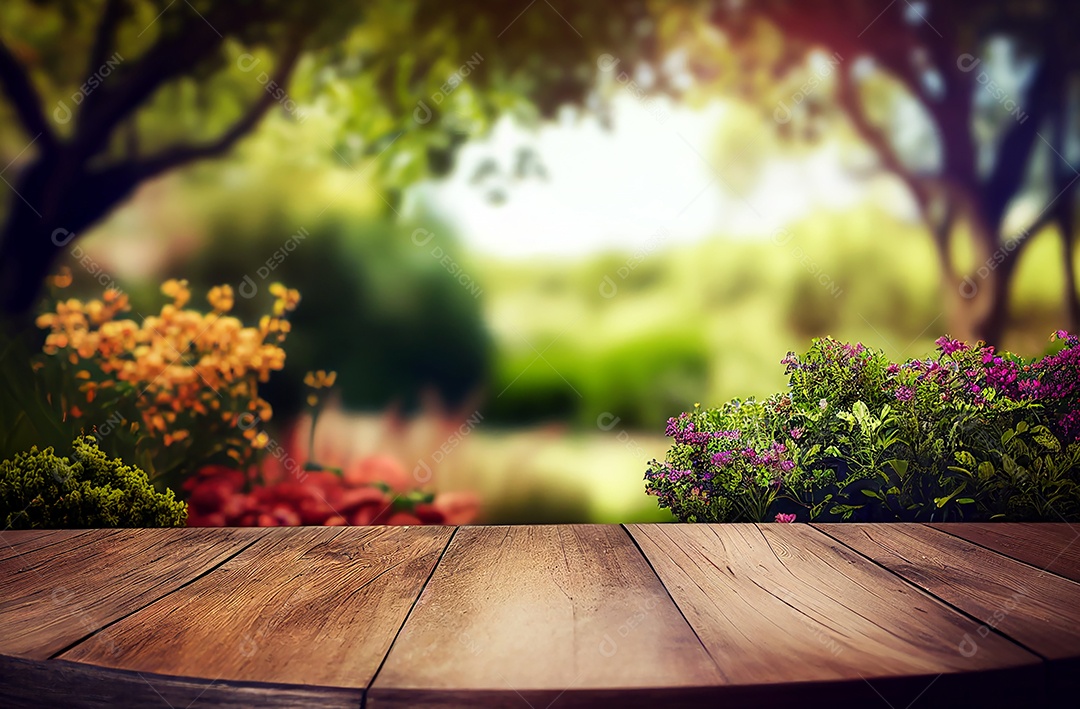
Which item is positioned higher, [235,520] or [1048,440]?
[1048,440]

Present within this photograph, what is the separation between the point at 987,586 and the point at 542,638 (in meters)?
0.77

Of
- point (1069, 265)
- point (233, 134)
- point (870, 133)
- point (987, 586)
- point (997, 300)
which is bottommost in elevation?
point (987, 586)

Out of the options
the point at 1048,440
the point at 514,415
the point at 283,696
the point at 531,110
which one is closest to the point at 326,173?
the point at 531,110

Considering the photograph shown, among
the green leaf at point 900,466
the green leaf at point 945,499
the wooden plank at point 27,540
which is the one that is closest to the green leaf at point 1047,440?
the green leaf at point 945,499

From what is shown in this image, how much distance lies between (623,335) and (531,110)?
37.9 inches

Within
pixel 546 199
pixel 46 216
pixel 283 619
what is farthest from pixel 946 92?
pixel 46 216

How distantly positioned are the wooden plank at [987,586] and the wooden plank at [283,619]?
78 cm

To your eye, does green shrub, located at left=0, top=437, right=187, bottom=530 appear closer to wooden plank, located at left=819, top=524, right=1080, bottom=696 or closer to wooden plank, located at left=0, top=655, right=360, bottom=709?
wooden plank, located at left=0, top=655, right=360, bottom=709

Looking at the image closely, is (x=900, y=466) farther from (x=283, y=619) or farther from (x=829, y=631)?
(x=283, y=619)

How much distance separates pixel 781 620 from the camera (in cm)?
105

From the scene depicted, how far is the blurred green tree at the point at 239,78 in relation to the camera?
295 cm

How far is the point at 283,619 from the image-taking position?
108 centimetres

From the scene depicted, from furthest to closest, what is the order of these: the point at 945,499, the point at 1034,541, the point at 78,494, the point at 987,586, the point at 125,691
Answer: the point at 78,494 < the point at 945,499 < the point at 1034,541 < the point at 987,586 < the point at 125,691

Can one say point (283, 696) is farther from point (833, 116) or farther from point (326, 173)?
point (833, 116)
